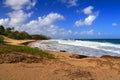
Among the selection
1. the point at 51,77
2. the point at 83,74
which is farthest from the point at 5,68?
the point at 83,74

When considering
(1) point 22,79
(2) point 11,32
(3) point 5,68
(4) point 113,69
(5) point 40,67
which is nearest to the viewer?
(1) point 22,79

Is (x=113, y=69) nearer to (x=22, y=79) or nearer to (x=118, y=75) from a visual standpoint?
(x=118, y=75)

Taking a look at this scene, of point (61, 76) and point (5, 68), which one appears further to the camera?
point (5, 68)

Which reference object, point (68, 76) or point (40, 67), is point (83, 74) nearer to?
point (68, 76)

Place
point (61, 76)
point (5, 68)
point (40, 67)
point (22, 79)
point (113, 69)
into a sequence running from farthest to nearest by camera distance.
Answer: point (113, 69)
point (40, 67)
point (5, 68)
point (61, 76)
point (22, 79)

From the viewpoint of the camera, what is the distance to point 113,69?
33.4 ft

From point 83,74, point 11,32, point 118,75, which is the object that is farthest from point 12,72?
point 11,32

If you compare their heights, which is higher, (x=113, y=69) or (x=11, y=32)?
(x=11, y=32)

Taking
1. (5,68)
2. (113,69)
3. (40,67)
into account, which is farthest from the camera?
(113,69)

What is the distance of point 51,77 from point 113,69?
12.5 feet

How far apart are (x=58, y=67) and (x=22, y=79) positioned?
8.00 ft

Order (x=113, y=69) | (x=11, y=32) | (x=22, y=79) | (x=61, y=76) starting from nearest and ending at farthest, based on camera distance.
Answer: (x=22, y=79) → (x=61, y=76) → (x=113, y=69) → (x=11, y=32)

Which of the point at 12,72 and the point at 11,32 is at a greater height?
the point at 11,32

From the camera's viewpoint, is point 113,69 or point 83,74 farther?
point 113,69
